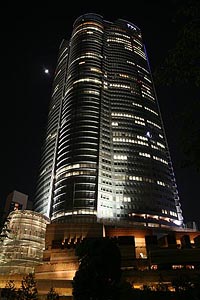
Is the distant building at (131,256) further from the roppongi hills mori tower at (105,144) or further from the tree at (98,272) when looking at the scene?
the roppongi hills mori tower at (105,144)

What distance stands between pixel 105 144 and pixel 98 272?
104 m

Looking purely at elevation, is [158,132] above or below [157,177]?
above

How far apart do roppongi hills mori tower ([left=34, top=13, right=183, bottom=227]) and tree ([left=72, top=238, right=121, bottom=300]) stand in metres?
75.9

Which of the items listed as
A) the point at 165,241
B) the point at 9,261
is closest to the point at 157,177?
the point at 165,241

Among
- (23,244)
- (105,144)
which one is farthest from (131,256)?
(105,144)

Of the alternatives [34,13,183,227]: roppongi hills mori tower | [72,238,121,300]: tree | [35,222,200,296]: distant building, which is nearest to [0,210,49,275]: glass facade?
[35,222,200,296]: distant building

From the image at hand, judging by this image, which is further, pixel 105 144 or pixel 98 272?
pixel 105 144

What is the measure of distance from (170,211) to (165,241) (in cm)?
3678

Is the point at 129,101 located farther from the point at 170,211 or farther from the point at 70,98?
the point at 170,211

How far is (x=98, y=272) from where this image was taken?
A: 3088 cm

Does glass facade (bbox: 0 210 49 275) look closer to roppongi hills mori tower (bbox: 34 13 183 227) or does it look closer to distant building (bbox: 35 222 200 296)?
distant building (bbox: 35 222 200 296)

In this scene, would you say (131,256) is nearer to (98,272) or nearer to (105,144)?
(98,272)

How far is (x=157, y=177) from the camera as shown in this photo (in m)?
132

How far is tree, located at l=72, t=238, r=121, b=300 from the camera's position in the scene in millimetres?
29816
